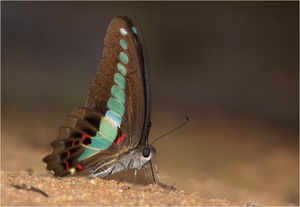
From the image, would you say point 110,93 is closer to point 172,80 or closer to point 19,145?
point 19,145

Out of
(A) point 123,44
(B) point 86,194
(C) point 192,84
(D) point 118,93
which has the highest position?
(C) point 192,84

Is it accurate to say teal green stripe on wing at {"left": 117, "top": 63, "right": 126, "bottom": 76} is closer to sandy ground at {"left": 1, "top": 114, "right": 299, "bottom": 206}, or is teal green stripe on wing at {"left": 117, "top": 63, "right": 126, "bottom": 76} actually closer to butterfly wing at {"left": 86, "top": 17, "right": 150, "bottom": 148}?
butterfly wing at {"left": 86, "top": 17, "right": 150, "bottom": 148}

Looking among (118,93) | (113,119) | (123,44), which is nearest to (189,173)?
(113,119)

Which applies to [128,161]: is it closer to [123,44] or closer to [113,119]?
[113,119]

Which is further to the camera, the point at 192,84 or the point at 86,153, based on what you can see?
the point at 192,84

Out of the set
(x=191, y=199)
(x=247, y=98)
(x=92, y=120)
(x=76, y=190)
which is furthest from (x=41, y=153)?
(x=247, y=98)

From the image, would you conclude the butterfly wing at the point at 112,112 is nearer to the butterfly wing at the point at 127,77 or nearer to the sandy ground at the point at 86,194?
the butterfly wing at the point at 127,77

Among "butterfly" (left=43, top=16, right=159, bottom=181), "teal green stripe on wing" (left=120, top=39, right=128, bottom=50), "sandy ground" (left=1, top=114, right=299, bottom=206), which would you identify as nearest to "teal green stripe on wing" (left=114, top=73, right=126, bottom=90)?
"butterfly" (left=43, top=16, right=159, bottom=181)

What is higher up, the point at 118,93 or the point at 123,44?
the point at 123,44
